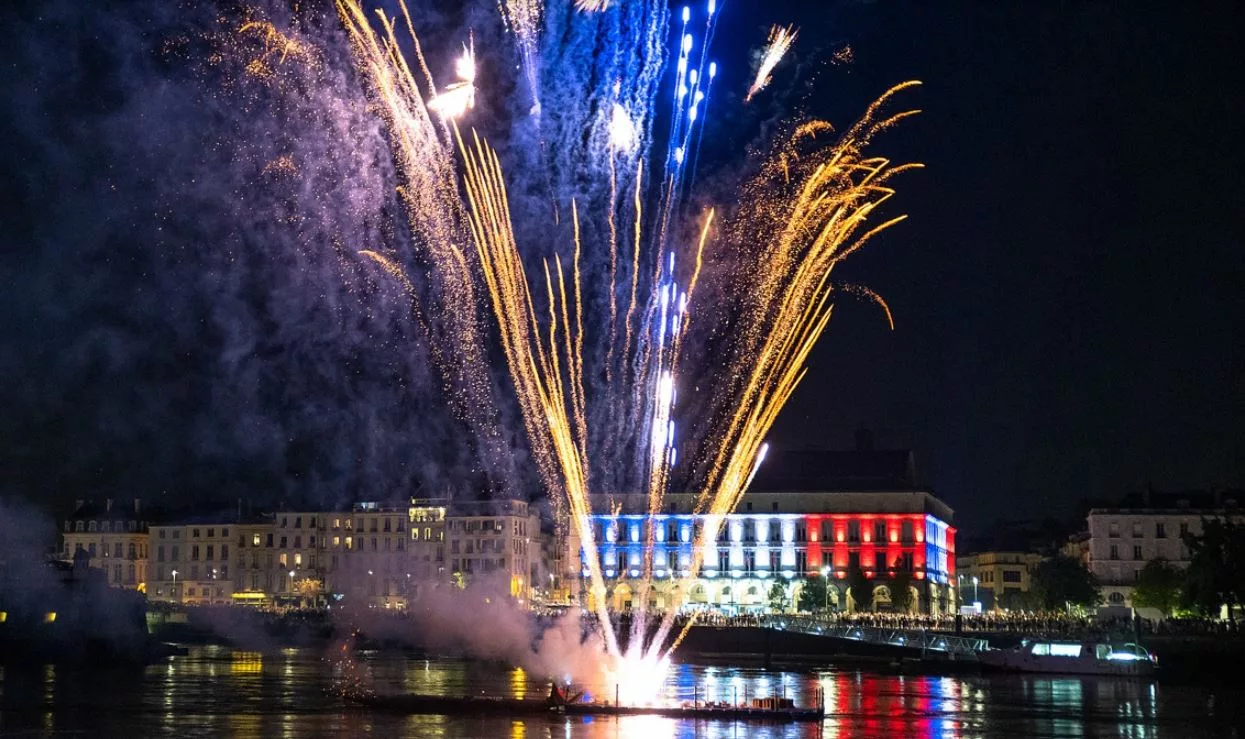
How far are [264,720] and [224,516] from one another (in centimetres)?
9301

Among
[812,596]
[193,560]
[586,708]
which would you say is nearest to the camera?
[586,708]

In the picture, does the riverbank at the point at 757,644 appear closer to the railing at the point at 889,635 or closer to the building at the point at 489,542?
the railing at the point at 889,635

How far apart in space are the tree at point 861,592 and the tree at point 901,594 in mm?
2016

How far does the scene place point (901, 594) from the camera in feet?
365

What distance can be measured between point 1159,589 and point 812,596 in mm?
26020

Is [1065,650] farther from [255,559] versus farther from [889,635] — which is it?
[255,559]

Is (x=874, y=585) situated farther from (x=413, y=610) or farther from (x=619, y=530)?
(x=413, y=610)

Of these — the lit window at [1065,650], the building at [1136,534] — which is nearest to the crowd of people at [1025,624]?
the lit window at [1065,650]

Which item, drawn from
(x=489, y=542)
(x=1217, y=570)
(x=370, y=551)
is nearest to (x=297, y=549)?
(x=370, y=551)

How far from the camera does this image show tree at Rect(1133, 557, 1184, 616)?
311 ft

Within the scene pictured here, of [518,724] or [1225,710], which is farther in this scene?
[1225,710]

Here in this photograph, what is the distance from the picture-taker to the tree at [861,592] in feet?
363

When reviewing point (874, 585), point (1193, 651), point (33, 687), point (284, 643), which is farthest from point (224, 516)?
point (1193, 651)

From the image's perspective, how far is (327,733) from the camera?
3962 cm
